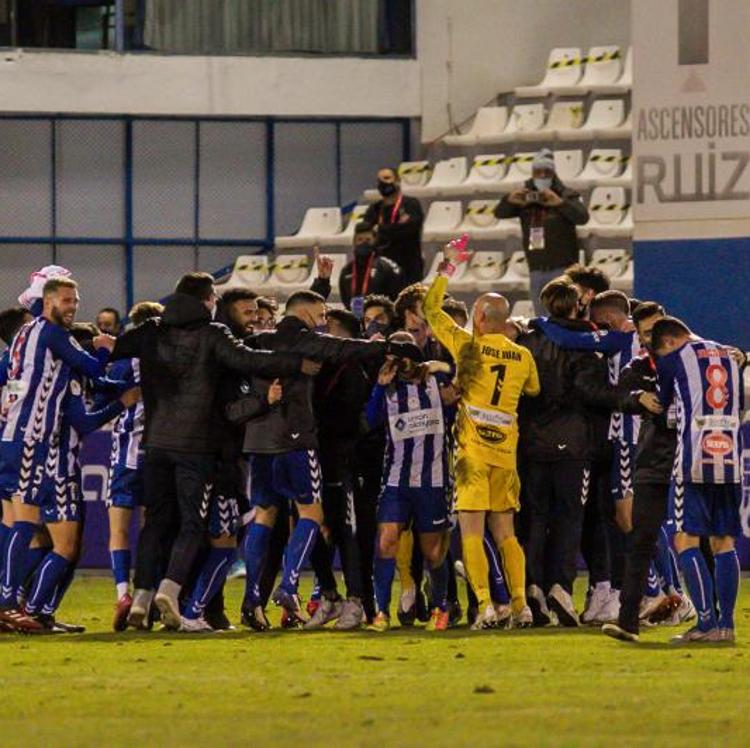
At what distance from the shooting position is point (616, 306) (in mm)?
15781

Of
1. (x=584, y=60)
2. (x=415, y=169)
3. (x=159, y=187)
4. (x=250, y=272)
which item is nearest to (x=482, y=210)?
(x=415, y=169)

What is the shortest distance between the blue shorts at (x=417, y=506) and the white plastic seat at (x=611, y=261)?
41.1 feet

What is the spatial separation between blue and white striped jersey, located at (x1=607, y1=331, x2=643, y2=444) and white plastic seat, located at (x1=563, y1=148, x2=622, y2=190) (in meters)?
13.4

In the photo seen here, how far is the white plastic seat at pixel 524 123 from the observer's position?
30.8m

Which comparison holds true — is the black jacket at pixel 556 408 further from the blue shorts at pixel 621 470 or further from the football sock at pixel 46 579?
the football sock at pixel 46 579

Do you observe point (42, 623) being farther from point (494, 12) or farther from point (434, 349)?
point (494, 12)

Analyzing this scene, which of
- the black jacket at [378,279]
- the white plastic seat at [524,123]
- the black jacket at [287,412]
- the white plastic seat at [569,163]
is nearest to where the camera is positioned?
the black jacket at [287,412]

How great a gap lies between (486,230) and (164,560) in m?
14.9

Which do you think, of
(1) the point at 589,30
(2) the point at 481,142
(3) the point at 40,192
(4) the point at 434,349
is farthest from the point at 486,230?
(4) the point at 434,349

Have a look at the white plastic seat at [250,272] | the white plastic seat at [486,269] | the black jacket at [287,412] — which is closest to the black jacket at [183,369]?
the black jacket at [287,412]

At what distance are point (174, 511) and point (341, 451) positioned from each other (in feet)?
4.06

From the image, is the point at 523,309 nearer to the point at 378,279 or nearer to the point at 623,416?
the point at 378,279

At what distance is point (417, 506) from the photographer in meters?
15.8

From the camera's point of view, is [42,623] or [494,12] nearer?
[42,623]
